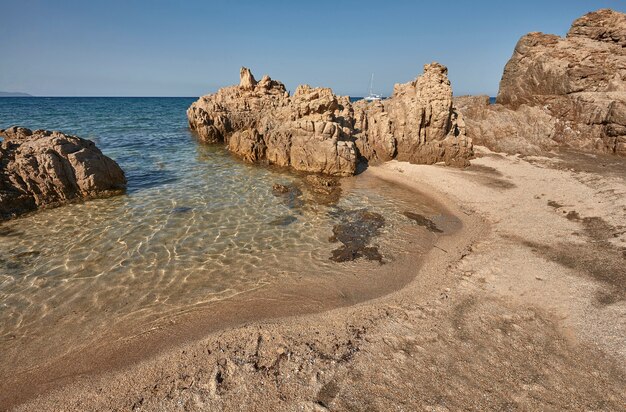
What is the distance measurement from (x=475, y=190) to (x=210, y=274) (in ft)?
42.9

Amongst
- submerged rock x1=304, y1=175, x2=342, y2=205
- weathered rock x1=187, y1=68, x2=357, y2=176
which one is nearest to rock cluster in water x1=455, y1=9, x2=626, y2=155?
weathered rock x1=187, y1=68, x2=357, y2=176

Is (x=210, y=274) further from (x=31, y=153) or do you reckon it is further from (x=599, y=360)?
(x=31, y=153)

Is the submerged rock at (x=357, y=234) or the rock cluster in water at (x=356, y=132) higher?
the rock cluster in water at (x=356, y=132)

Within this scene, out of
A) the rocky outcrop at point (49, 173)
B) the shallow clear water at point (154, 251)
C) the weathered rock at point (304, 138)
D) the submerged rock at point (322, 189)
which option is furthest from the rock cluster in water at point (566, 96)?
the rocky outcrop at point (49, 173)

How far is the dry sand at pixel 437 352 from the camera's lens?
488 cm

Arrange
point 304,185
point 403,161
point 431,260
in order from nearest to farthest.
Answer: point 431,260, point 304,185, point 403,161

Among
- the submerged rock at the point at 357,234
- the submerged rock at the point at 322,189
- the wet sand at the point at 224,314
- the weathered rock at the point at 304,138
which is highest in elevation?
the weathered rock at the point at 304,138

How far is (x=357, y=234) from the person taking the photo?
11.0 metres

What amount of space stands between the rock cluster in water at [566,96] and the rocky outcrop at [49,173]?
81.3ft

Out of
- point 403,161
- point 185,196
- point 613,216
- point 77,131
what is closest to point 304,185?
point 185,196

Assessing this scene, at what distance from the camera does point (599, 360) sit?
5516 mm

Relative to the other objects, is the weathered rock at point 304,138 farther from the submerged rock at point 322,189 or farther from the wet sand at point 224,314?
the wet sand at point 224,314

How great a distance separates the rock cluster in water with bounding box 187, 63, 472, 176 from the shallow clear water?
354cm

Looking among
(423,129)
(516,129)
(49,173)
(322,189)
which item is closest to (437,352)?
(322,189)
